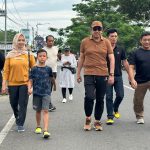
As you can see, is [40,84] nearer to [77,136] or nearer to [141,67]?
[77,136]

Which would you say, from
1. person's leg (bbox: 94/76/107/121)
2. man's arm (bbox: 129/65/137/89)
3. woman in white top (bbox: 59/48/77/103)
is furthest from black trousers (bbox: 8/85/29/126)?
woman in white top (bbox: 59/48/77/103)

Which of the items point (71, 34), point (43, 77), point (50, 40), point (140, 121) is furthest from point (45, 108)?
point (71, 34)

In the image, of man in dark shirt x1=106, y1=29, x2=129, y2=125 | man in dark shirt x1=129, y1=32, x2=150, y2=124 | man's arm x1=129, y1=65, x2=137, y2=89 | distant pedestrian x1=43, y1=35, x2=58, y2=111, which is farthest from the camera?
distant pedestrian x1=43, y1=35, x2=58, y2=111

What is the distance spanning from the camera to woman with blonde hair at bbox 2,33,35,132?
377 inches

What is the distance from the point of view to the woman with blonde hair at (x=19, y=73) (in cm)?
957

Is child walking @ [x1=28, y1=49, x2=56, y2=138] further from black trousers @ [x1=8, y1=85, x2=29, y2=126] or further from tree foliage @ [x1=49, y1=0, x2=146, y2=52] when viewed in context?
tree foliage @ [x1=49, y1=0, x2=146, y2=52]

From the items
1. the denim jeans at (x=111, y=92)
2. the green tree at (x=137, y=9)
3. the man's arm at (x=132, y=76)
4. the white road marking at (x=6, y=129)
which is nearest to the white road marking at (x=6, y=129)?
the white road marking at (x=6, y=129)

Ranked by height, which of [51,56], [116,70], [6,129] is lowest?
[6,129]

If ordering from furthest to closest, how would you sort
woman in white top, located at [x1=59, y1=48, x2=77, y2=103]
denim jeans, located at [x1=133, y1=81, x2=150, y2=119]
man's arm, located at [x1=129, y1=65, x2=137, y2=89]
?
woman in white top, located at [x1=59, y1=48, x2=77, y2=103]
denim jeans, located at [x1=133, y1=81, x2=150, y2=119]
man's arm, located at [x1=129, y1=65, x2=137, y2=89]

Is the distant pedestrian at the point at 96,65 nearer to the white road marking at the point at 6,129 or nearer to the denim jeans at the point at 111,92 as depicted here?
the denim jeans at the point at 111,92

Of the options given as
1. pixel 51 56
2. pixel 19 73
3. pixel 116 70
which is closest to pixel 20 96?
pixel 19 73

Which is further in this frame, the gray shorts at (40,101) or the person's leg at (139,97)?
the person's leg at (139,97)

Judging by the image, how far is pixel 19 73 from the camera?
9.56 m

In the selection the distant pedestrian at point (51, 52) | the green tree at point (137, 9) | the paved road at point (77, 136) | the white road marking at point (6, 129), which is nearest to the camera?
the paved road at point (77, 136)
